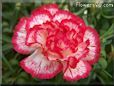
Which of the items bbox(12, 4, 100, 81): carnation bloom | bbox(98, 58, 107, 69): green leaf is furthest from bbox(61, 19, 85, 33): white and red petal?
bbox(98, 58, 107, 69): green leaf

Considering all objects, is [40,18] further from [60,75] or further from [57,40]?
[60,75]

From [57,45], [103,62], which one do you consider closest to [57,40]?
[57,45]

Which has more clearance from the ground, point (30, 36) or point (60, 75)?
point (30, 36)

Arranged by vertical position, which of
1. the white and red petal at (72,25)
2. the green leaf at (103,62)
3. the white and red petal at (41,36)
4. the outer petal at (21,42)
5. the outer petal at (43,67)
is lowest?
the green leaf at (103,62)

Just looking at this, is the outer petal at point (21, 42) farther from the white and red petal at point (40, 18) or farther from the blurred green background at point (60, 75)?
the blurred green background at point (60, 75)

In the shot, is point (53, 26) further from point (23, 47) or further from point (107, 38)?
point (107, 38)

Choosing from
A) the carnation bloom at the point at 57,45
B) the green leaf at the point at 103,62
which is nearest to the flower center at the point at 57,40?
the carnation bloom at the point at 57,45

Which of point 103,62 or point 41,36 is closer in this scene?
point 41,36
